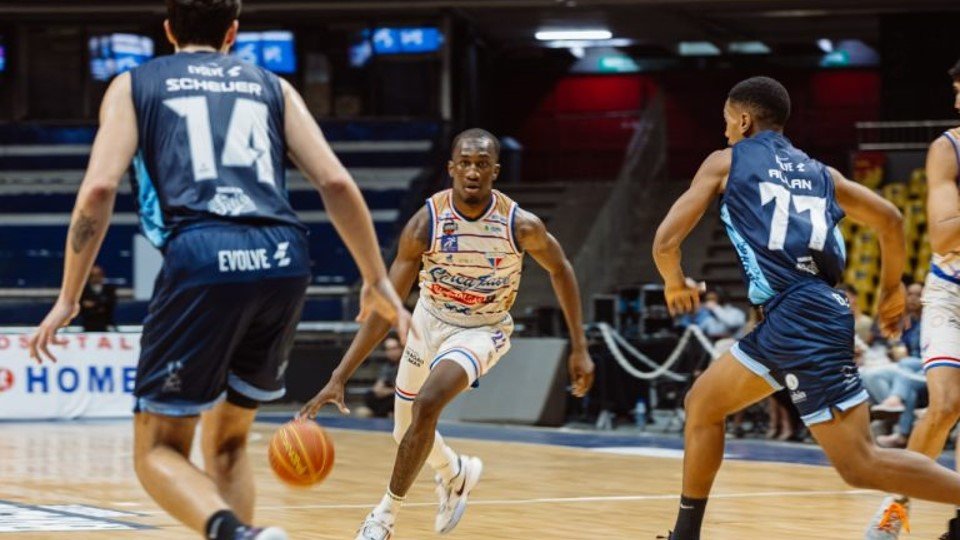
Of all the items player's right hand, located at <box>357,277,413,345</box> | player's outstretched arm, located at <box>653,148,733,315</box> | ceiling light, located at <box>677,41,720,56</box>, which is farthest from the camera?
ceiling light, located at <box>677,41,720,56</box>

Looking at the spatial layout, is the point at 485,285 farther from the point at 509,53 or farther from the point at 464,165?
the point at 509,53

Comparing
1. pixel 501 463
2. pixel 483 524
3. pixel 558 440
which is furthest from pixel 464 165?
pixel 558 440

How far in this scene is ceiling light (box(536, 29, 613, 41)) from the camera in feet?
108

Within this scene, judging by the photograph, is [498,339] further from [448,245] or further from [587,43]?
[587,43]

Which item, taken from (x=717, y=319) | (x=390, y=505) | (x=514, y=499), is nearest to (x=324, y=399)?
(x=390, y=505)

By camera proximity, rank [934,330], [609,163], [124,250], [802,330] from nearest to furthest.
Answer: [802,330]
[934,330]
[124,250]
[609,163]

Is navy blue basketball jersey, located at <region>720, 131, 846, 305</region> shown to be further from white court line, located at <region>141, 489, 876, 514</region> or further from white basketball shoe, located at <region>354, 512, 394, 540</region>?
white court line, located at <region>141, 489, 876, 514</region>

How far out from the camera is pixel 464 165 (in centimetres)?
855

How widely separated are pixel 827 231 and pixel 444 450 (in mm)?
2490

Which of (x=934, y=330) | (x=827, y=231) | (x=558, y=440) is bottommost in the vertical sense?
(x=558, y=440)

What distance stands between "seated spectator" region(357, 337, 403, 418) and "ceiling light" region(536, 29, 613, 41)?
13.5 m

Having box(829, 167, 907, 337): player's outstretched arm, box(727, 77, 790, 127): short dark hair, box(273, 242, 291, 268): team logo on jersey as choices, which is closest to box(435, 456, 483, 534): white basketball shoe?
box(829, 167, 907, 337): player's outstretched arm

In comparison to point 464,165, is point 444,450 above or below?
below

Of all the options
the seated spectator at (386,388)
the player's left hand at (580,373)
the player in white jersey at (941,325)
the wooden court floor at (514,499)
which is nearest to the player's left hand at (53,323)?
the wooden court floor at (514,499)
